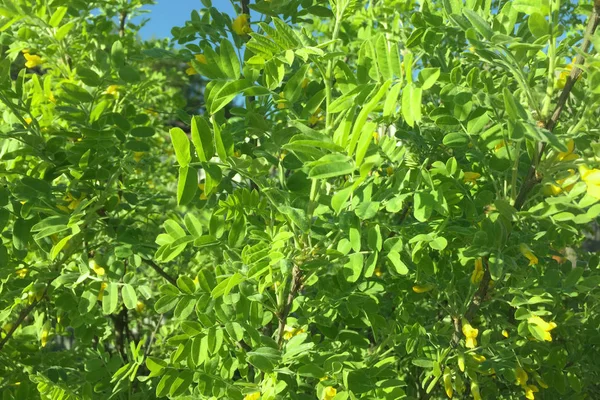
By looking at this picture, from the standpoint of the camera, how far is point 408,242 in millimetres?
1086

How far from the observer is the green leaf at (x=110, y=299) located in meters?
1.29

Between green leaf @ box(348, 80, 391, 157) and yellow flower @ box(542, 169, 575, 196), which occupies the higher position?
green leaf @ box(348, 80, 391, 157)

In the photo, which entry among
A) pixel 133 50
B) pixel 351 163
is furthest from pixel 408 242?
pixel 133 50

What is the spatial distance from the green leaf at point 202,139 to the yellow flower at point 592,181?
57cm

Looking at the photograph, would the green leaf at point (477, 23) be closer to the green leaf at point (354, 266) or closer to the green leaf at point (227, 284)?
the green leaf at point (354, 266)

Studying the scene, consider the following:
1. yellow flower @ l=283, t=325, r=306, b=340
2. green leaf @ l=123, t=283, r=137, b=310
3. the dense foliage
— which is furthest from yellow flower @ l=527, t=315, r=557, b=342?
green leaf @ l=123, t=283, r=137, b=310

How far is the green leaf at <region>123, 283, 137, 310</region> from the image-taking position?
1.27 meters

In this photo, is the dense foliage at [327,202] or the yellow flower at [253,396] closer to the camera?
the dense foliage at [327,202]

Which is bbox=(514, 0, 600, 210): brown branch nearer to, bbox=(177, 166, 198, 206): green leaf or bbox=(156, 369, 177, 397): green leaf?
bbox=(177, 166, 198, 206): green leaf

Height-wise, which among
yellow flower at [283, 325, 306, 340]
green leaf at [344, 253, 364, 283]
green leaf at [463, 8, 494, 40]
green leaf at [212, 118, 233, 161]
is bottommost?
yellow flower at [283, 325, 306, 340]

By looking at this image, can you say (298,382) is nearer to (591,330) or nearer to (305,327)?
(305,327)

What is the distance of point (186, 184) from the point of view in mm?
957

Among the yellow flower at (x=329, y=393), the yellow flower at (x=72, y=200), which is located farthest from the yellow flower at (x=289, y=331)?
the yellow flower at (x=72, y=200)

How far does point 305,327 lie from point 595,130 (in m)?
0.65
